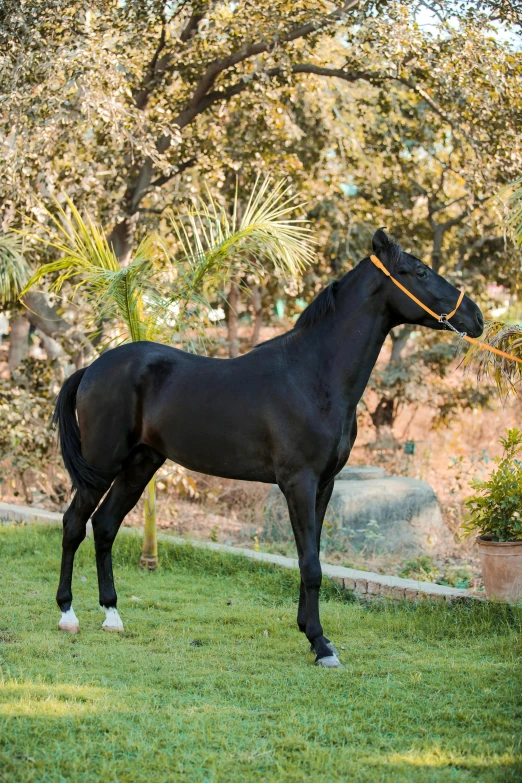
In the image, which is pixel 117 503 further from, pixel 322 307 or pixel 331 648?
pixel 322 307

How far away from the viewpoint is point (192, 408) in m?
4.76

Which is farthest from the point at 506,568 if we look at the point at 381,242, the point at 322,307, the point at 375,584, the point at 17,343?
the point at 17,343

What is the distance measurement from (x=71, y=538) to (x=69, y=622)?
50cm

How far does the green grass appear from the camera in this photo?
302 centimetres

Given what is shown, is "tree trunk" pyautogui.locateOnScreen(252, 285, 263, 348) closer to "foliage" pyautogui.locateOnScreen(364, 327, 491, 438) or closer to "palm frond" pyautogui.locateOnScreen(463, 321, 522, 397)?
"foliage" pyautogui.locateOnScreen(364, 327, 491, 438)

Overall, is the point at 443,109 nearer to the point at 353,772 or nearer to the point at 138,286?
the point at 138,286

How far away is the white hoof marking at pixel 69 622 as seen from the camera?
491cm

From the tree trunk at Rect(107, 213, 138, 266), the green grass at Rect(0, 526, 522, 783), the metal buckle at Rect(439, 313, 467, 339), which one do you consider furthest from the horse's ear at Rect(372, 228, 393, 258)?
the tree trunk at Rect(107, 213, 138, 266)

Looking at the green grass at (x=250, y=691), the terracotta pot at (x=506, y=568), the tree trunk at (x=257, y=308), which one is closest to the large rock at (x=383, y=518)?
the green grass at (x=250, y=691)

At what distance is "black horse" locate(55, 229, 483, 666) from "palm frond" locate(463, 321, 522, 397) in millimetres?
513

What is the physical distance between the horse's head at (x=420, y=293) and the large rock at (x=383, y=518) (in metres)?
3.35

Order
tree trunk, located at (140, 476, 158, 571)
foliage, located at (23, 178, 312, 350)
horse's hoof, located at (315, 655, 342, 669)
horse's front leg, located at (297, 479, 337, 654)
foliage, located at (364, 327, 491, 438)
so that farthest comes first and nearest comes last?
foliage, located at (364, 327, 491, 438) → tree trunk, located at (140, 476, 158, 571) → foliage, located at (23, 178, 312, 350) → horse's front leg, located at (297, 479, 337, 654) → horse's hoof, located at (315, 655, 342, 669)

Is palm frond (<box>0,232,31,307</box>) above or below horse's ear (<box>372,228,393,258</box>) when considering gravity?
above

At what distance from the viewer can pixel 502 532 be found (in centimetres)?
526
